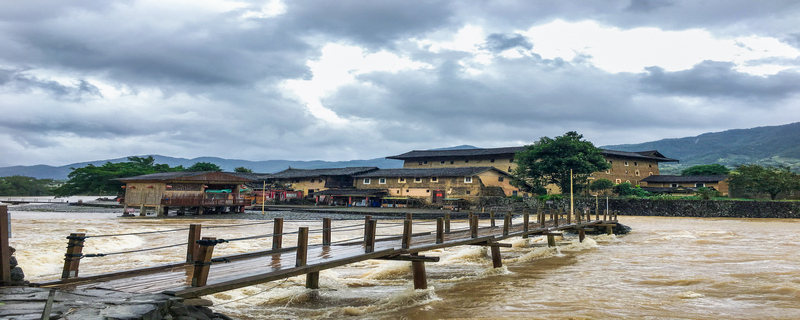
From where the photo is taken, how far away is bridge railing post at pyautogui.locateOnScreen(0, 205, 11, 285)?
6.31 m

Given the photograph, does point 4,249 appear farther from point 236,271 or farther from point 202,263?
point 236,271

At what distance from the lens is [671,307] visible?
10492 mm

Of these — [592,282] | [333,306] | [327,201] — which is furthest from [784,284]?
[327,201]

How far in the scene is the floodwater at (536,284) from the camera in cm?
1021

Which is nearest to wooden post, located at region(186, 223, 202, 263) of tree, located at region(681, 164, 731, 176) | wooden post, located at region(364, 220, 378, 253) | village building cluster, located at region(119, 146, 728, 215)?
wooden post, located at region(364, 220, 378, 253)

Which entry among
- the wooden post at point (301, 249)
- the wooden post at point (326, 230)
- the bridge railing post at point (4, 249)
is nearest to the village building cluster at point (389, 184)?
the wooden post at point (326, 230)

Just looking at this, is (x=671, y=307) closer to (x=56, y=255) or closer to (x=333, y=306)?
(x=333, y=306)

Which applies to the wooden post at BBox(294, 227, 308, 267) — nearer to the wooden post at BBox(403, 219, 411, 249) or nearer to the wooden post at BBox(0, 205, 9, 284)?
the wooden post at BBox(403, 219, 411, 249)

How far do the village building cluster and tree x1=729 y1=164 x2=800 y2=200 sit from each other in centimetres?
525

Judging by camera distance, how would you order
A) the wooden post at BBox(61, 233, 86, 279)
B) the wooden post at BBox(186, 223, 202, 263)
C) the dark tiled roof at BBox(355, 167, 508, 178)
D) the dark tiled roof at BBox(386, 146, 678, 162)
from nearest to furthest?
the wooden post at BBox(61, 233, 86, 279) < the wooden post at BBox(186, 223, 202, 263) < the dark tiled roof at BBox(355, 167, 508, 178) < the dark tiled roof at BBox(386, 146, 678, 162)

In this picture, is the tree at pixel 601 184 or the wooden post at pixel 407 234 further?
the tree at pixel 601 184

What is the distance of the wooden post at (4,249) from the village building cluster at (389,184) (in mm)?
35823

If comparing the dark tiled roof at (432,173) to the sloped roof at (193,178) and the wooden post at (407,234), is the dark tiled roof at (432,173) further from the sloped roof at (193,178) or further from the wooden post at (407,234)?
the wooden post at (407,234)

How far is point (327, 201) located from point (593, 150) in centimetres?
3130
